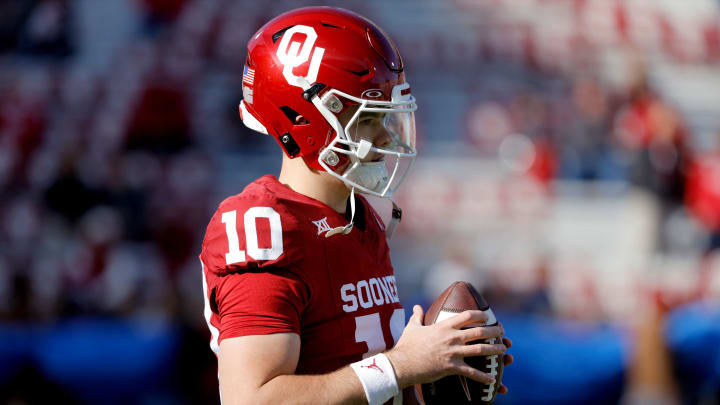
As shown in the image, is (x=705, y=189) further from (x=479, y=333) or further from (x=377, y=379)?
(x=377, y=379)

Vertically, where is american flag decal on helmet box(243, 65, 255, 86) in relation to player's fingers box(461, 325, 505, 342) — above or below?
above

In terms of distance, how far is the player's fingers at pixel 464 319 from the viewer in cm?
185

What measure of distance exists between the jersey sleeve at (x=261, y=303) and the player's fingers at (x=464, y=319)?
32 cm

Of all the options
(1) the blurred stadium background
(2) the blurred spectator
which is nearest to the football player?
(1) the blurred stadium background

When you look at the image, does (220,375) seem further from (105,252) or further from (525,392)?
(105,252)

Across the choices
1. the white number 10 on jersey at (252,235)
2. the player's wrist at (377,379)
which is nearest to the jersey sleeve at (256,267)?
the white number 10 on jersey at (252,235)

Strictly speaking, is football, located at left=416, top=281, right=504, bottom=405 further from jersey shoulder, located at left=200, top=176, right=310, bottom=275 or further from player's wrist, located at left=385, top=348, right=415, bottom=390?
jersey shoulder, located at left=200, top=176, right=310, bottom=275

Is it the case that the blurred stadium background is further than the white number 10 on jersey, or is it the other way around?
the blurred stadium background

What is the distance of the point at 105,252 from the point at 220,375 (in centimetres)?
548

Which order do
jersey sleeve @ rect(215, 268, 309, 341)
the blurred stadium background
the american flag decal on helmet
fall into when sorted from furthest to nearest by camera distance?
the blurred stadium background → the american flag decal on helmet → jersey sleeve @ rect(215, 268, 309, 341)

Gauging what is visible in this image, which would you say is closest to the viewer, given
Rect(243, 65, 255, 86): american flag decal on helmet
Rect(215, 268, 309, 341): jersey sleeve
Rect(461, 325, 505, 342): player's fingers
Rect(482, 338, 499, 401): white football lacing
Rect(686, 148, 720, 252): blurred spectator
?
Rect(215, 268, 309, 341): jersey sleeve

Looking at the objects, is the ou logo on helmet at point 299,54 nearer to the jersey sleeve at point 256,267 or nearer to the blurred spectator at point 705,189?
the jersey sleeve at point 256,267

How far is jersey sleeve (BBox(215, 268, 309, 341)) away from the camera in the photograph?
1739mm

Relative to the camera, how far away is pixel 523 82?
1061 centimetres
